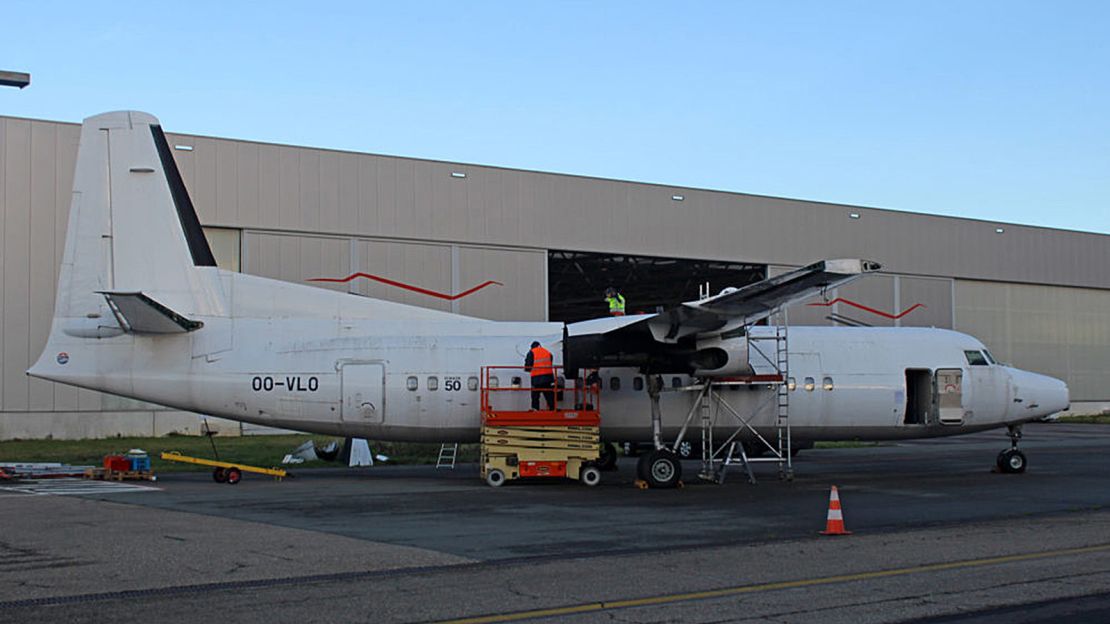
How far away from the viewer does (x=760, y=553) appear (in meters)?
11.2

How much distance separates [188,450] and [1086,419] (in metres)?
41.2

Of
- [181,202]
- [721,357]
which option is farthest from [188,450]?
[721,357]

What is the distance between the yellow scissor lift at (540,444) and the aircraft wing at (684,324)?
1287 mm

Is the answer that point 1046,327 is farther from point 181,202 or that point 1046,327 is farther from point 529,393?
point 181,202

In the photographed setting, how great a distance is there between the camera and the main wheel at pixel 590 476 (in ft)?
64.7

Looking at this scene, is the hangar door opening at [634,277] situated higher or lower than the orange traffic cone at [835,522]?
higher

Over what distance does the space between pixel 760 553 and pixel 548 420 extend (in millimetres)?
8721

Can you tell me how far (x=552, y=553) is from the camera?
11.2 meters

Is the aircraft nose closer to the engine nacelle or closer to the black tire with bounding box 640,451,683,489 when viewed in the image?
the engine nacelle

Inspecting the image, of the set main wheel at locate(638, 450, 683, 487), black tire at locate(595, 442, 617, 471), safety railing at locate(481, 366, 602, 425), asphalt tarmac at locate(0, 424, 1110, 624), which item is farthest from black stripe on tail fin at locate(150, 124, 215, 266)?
black tire at locate(595, 442, 617, 471)

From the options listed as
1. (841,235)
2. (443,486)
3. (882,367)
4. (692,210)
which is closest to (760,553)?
(443,486)

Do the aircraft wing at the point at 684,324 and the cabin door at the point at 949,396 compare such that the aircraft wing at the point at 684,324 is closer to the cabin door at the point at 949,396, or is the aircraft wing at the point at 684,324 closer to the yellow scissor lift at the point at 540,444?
the yellow scissor lift at the point at 540,444

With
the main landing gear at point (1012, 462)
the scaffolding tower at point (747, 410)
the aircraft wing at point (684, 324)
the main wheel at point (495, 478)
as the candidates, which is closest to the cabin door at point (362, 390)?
the main wheel at point (495, 478)

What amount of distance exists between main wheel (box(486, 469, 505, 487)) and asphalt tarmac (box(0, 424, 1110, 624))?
368 millimetres
